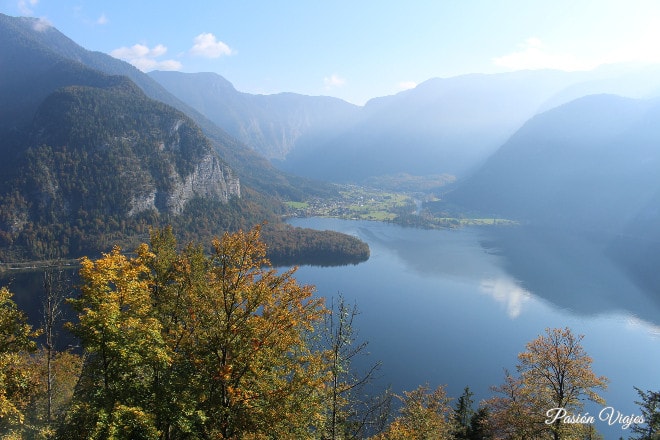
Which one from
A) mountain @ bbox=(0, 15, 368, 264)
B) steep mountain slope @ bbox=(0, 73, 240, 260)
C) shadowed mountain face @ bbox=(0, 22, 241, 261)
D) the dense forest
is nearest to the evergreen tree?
the dense forest

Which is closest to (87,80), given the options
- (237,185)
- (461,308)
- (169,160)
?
(169,160)

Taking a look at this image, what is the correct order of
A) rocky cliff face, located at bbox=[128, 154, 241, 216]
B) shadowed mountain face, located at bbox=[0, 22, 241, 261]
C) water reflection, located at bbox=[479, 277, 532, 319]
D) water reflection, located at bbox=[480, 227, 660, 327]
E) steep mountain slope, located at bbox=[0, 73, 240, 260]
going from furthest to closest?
rocky cliff face, located at bbox=[128, 154, 241, 216], shadowed mountain face, located at bbox=[0, 22, 241, 261], steep mountain slope, located at bbox=[0, 73, 240, 260], water reflection, located at bbox=[480, 227, 660, 327], water reflection, located at bbox=[479, 277, 532, 319]

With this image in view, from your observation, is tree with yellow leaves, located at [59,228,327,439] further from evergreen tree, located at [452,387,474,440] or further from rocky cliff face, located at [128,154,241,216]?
rocky cliff face, located at [128,154,241,216]

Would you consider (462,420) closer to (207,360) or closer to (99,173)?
(207,360)

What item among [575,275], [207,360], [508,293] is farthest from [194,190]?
[207,360]

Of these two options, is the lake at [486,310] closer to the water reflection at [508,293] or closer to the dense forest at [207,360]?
the water reflection at [508,293]

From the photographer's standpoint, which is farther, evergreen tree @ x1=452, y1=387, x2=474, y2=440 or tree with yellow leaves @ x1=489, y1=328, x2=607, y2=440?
evergreen tree @ x1=452, y1=387, x2=474, y2=440

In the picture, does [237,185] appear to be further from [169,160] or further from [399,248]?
[399,248]

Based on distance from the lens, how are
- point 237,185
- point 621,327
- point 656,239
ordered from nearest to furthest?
1. point 621,327
2. point 656,239
3. point 237,185

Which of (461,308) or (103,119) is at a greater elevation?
(103,119)
